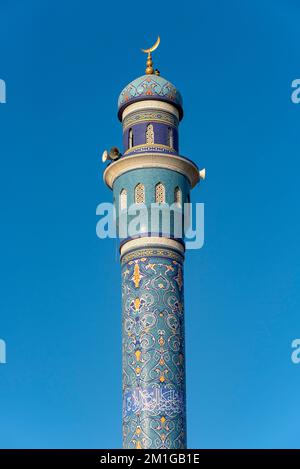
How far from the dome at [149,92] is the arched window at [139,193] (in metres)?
1.92

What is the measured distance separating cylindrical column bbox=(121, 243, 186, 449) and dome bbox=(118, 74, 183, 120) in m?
3.14

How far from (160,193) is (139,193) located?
0.40 m

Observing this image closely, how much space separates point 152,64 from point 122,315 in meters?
5.51

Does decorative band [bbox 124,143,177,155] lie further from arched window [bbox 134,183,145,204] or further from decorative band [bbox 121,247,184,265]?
decorative band [bbox 121,247,184,265]

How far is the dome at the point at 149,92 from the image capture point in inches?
1039

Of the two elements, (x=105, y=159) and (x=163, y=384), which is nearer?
(x=163, y=384)

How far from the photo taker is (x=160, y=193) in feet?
83.9

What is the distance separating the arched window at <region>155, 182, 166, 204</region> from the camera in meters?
25.5

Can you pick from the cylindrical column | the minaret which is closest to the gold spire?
the minaret

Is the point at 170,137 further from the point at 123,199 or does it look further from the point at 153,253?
the point at 153,253

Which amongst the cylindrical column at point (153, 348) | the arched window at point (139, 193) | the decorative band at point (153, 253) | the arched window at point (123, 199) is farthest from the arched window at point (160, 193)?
the decorative band at point (153, 253)

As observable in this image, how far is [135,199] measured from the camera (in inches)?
1006
